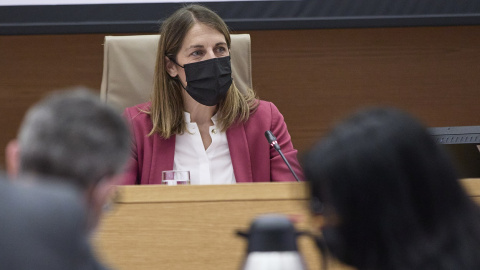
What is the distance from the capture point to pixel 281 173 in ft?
8.31

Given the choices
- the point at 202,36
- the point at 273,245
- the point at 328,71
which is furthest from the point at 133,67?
the point at 273,245

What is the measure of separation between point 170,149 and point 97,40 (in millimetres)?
Answer: 1075

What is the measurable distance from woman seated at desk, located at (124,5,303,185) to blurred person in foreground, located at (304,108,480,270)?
1.45 meters

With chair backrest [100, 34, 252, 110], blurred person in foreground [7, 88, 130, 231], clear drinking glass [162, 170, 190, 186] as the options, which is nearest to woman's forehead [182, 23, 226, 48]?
chair backrest [100, 34, 252, 110]

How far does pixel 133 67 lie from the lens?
8.88 feet

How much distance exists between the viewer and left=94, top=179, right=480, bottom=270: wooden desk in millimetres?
1707

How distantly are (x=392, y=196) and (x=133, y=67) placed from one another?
1.85 m

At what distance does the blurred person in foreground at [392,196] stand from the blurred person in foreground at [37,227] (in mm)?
387

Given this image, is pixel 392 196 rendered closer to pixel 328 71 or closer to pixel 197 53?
pixel 197 53

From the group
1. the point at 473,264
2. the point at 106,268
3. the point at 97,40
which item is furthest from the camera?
the point at 97,40

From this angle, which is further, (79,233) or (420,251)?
(420,251)

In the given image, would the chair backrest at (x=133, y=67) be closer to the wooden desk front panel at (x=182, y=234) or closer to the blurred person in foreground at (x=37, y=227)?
the wooden desk front panel at (x=182, y=234)

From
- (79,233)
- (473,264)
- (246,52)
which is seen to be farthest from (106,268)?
(246,52)

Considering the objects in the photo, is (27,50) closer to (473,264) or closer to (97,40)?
(97,40)
